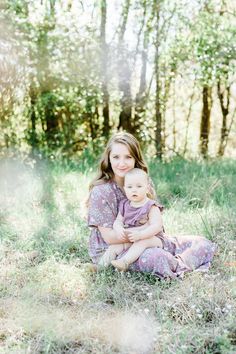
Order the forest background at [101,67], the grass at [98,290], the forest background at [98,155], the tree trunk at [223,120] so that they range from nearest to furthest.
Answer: the grass at [98,290] < the forest background at [98,155] < the forest background at [101,67] < the tree trunk at [223,120]

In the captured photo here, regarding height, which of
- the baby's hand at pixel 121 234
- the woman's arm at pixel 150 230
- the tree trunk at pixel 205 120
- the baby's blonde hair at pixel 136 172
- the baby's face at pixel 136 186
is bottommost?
the tree trunk at pixel 205 120

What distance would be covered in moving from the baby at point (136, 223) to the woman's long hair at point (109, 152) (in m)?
0.14

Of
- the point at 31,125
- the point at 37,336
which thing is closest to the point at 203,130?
the point at 31,125

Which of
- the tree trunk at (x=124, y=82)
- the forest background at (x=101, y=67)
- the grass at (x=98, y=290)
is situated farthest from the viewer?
the tree trunk at (x=124, y=82)

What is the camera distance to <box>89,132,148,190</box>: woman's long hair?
3416 mm

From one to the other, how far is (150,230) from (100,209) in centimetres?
39

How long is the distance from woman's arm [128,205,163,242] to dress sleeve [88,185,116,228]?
21 centimetres

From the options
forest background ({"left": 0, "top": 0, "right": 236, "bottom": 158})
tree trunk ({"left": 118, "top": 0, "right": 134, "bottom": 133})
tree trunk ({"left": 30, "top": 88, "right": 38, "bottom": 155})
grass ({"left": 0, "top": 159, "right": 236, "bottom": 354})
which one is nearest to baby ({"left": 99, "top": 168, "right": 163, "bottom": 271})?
grass ({"left": 0, "top": 159, "right": 236, "bottom": 354})

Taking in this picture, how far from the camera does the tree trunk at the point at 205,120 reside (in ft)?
28.8

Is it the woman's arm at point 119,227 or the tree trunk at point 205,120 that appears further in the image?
the tree trunk at point 205,120

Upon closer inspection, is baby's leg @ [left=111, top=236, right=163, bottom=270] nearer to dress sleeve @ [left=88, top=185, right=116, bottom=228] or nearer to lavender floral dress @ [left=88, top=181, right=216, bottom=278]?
lavender floral dress @ [left=88, top=181, right=216, bottom=278]

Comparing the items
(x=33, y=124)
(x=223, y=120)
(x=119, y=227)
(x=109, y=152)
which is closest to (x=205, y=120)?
(x=223, y=120)

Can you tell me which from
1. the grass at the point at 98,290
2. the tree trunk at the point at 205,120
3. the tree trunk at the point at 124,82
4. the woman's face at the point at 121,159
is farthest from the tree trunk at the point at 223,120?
the woman's face at the point at 121,159

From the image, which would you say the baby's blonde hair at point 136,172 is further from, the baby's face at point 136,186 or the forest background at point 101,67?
the forest background at point 101,67
